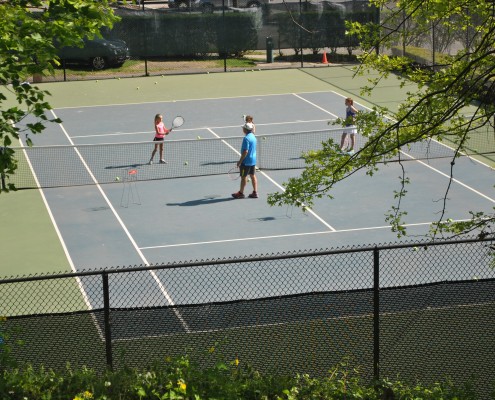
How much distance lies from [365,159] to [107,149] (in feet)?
52.4

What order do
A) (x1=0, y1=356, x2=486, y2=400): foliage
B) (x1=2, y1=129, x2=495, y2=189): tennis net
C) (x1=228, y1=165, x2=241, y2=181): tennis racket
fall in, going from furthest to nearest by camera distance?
1. (x1=2, y1=129, x2=495, y2=189): tennis net
2. (x1=228, y1=165, x2=241, y2=181): tennis racket
3. (x1=0, y1=356, x2=486, y2=400): foliage

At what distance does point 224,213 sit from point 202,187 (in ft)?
7.41

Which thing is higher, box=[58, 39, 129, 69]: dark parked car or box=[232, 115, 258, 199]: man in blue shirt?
box=[58, 39, 129, 69]: dark parked car

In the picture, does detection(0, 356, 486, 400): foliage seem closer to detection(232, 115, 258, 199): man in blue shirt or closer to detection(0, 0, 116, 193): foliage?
detection(0, 0, 116, 193): foliage

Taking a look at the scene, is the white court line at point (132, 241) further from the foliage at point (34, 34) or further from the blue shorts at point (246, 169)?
the blue shorts at point (246, 169)

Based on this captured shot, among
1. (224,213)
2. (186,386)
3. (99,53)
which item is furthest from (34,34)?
(99,53)

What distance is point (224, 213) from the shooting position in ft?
70.4

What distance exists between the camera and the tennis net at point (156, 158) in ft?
80.3

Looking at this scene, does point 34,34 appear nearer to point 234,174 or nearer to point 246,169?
point 246,169

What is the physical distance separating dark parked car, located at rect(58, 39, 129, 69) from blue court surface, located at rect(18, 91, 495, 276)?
34.7 feet

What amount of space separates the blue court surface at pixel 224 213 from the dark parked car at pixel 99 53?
34.7 feet

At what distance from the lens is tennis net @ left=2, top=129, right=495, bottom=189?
2448cm

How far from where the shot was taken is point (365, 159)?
11344mm

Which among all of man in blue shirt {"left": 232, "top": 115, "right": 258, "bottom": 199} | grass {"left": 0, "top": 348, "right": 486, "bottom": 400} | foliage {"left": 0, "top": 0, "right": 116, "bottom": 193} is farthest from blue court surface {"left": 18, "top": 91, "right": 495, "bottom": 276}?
grass {"left": 0, "top": 348, "right": 486, "bottom": 400}
